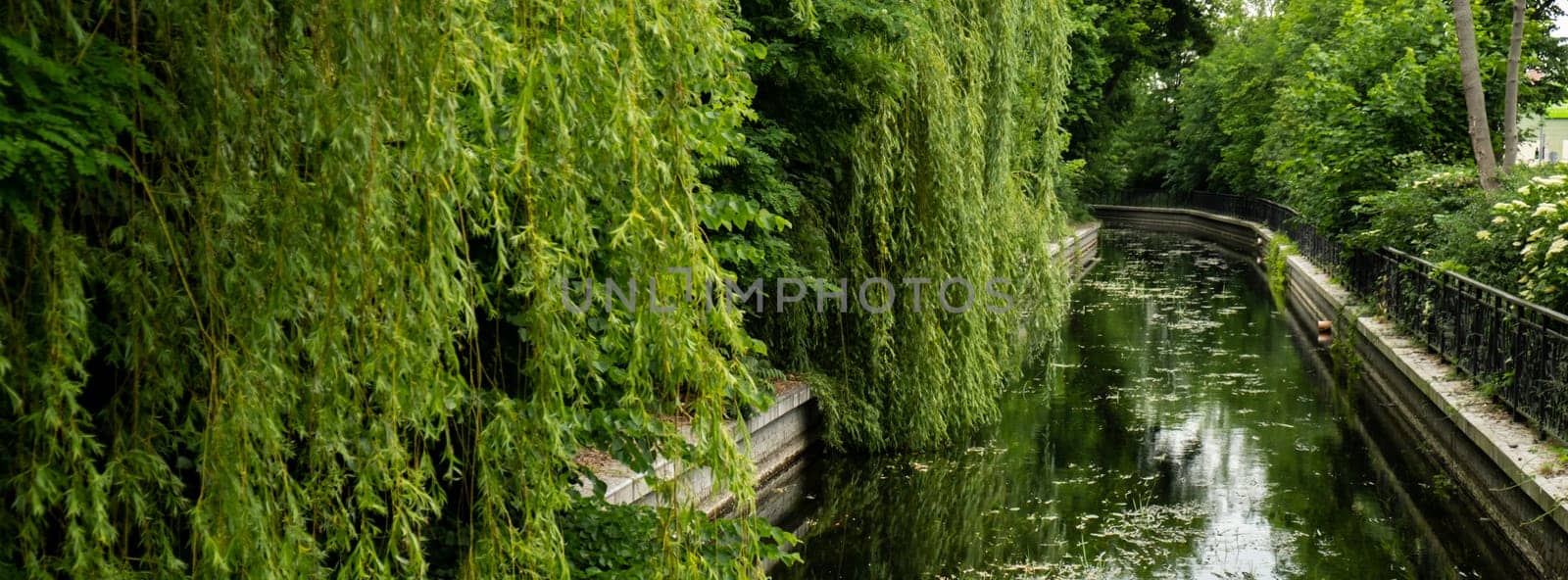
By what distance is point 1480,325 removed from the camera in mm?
12016

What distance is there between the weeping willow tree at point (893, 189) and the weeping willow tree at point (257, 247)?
17.5ft

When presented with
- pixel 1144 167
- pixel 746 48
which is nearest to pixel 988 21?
pixel 746 48

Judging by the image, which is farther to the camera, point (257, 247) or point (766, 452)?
point (766, 452)

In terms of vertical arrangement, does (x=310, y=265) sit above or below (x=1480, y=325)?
above

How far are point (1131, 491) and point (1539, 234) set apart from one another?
391cm

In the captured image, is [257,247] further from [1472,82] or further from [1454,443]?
[1472,82]

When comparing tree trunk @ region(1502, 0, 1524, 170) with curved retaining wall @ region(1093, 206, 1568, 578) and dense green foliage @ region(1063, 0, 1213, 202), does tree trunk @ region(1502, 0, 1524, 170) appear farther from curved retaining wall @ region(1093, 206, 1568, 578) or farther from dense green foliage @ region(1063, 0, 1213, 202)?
dense green foliage @ region(1063, 0, 1213, 202)

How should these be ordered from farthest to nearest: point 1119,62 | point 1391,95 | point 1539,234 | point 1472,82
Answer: point 1119,62 < point 1391,95 < point 1472,82 < point 1539,234

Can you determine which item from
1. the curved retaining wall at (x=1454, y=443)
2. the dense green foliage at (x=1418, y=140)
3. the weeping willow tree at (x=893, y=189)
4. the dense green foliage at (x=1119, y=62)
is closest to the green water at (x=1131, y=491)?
the curved retaining wall at (x=1454, y=443)

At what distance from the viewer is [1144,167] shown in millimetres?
58156

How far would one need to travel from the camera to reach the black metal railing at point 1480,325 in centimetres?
955

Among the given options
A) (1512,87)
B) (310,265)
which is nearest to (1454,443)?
(1512,87)

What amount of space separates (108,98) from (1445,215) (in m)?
14.5

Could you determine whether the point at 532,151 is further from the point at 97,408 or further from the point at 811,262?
the point at 811,262
